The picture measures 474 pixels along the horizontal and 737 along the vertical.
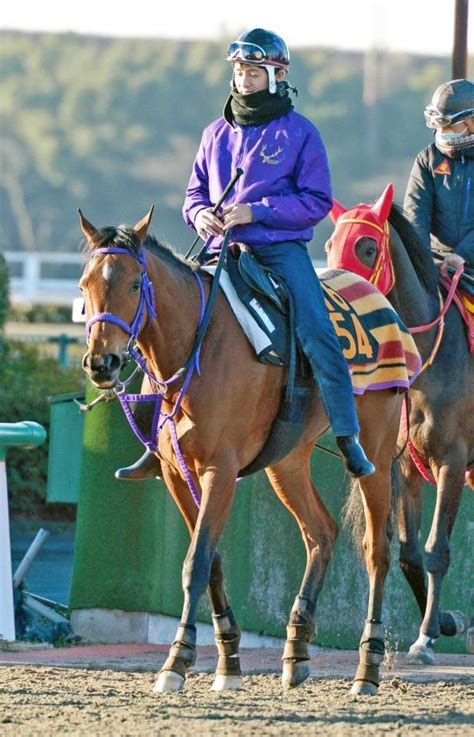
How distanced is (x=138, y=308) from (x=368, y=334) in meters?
1.75

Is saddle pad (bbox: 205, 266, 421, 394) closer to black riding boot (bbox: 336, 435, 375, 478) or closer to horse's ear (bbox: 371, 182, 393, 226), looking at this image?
black riding boot (bbox: 336, 435, 375, 478)

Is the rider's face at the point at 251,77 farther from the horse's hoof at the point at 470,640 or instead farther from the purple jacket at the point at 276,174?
the horse's hoof at the point at 470,640

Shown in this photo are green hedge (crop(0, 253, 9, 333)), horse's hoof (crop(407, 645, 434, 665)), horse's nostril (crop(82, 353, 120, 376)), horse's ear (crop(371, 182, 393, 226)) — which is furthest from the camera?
green hedge (crop(0, 253, 9, 333))

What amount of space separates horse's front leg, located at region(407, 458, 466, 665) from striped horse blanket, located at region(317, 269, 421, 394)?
74cm

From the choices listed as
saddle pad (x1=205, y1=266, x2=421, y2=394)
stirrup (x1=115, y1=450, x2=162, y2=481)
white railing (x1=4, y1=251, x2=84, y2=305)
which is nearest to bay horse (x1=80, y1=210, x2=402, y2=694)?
stirrup (x1=115, y1=450, x2=162, y2=481)

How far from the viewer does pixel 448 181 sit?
400 inches

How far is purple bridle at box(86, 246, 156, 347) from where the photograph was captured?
7.18 m

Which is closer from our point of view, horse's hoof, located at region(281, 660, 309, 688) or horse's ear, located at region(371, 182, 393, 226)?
horse's hoof, located at region(281, 660, 309, 688)

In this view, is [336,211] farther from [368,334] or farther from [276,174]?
[276,174]

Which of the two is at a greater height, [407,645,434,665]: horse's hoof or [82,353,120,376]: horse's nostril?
[82,353,120,376]: horse's nostril

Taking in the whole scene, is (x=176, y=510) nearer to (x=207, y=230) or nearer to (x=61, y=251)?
(x=207, y=230)

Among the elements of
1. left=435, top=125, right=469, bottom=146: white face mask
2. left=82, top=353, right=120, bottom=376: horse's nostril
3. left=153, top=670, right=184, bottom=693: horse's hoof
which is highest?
left=435, top=125, right=469, bottom=146: white face mask

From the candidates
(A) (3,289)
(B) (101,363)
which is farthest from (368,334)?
(A) (3,289)

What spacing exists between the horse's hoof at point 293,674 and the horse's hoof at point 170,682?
1.02m
